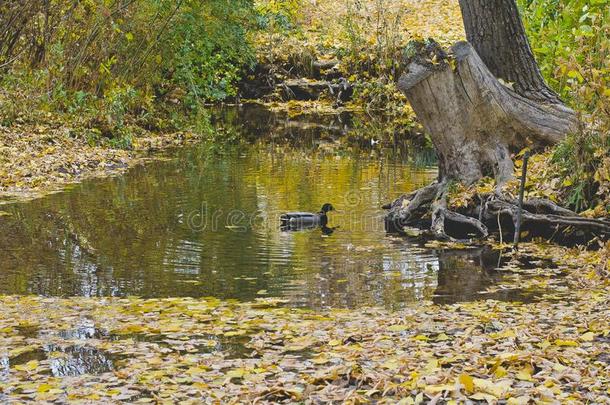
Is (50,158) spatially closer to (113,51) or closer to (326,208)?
(113,51)

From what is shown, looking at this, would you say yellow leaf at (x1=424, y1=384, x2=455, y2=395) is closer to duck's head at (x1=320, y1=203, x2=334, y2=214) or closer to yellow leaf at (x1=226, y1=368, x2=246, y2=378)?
yellow leaf at (x1=226, y1=368, x2=246, y2=378)

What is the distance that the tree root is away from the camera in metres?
9.64

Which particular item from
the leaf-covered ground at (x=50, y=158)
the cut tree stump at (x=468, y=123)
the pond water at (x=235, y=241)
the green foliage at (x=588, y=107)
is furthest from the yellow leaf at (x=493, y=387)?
the leaf-covered ground at (x=50, y=158)

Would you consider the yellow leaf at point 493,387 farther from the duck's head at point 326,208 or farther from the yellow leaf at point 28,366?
the duck's head at point 326,208

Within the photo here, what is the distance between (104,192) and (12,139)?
3.56 meters

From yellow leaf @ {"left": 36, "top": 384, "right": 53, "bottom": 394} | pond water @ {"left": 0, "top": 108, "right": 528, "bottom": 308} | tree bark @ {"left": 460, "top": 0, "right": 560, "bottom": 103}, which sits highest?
tree bark @ {"left": 460, "top": 0, "right": 560, "bottom": 103}

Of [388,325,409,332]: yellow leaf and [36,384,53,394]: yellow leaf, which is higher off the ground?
[388,325,409,332]: yellow leaf

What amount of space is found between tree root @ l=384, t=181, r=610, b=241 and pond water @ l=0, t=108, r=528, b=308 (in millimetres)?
359

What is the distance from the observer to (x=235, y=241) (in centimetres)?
1016

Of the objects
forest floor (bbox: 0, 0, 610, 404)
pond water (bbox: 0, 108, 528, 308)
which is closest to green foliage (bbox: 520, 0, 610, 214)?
forest floor (bbox: 0, 0, 610, 404)

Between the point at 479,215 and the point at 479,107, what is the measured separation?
4.33 feet

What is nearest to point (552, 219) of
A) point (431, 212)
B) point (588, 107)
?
point (588, 107)

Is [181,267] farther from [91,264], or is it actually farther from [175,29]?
[175,29]

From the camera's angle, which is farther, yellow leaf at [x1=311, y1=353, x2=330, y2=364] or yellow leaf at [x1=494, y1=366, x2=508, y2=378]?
yellow leaf at [x1=311, y1=353, x2=330, y2=364]
